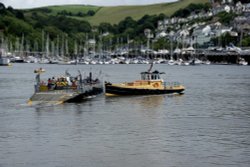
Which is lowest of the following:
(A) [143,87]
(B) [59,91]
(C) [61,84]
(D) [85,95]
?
(D) [85,95]

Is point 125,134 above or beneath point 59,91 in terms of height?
beneath

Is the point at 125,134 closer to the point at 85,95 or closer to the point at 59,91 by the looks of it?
the point at 59,91

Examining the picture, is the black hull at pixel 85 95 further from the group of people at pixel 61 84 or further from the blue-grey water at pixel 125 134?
the group of people at pixel 61 84

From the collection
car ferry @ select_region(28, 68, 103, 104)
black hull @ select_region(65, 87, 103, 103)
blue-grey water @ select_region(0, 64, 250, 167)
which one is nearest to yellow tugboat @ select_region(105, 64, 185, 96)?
black hull @ select_region(65, 87, 103, 103)

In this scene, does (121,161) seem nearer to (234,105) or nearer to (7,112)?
(7,112)

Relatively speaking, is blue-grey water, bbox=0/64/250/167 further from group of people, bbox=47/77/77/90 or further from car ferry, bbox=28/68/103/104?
group of people, bbox=47/77/77/90

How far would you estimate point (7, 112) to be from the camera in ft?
209

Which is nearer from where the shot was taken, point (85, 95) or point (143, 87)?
point (85, 95)

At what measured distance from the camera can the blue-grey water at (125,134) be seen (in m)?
41.7

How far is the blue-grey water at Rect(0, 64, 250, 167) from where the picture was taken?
4166 centimetres

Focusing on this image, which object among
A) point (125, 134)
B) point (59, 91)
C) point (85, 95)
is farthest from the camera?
point (85, 95)

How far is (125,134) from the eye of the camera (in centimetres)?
5031

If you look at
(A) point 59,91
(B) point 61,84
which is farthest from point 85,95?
(A) point 59,91

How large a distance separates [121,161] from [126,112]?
79.2ft
